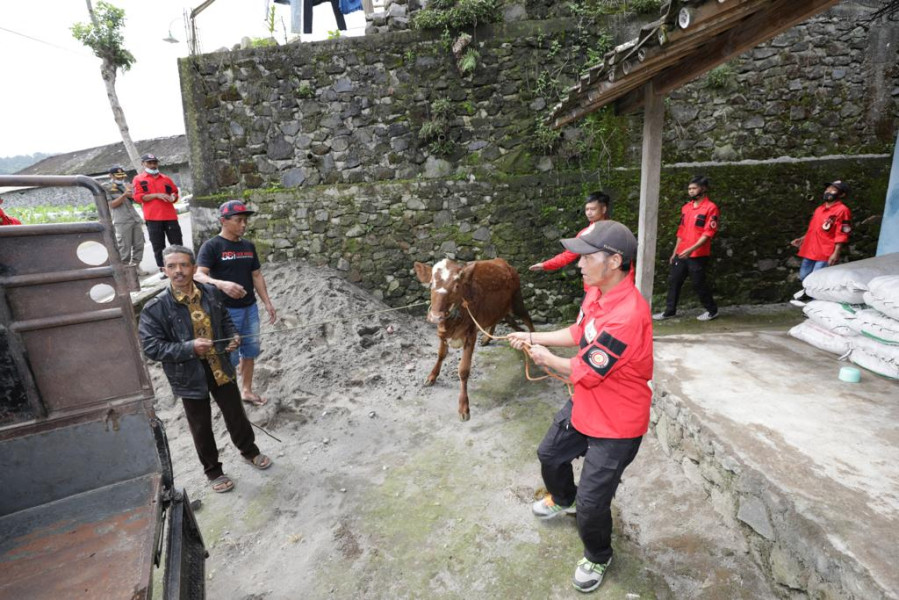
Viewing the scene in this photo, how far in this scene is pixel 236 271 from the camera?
15.0 ft

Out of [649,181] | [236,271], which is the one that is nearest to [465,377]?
[236,271]

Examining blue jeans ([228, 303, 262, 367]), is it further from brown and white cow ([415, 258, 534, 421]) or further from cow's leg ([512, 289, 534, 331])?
cow's leg ([512, 289, 534, 331])

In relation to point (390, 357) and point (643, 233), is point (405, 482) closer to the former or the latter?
point (390, 357)

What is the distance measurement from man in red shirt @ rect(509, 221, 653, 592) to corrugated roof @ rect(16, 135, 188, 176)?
3055 cm

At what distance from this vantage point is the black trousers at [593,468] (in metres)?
2.47

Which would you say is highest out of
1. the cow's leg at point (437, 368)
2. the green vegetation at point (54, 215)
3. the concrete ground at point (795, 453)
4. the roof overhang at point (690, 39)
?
the roof overhang at point (690, 39)

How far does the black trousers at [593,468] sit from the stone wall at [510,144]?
4.87m

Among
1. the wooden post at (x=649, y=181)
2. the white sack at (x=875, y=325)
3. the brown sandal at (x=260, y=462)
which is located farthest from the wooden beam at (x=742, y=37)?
the brown sandal at (x=260, y=462)

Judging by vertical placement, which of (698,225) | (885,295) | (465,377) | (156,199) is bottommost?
(465,377)

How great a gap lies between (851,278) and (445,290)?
3.94 m

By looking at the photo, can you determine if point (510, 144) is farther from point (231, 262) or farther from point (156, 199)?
point (156, 199)

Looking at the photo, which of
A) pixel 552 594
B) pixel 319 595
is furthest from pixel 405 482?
pixel 552 594

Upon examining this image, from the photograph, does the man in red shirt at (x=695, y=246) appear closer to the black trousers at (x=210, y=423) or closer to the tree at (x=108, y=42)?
the black trousers at (x=210, y=423)

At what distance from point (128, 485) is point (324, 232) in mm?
5470
